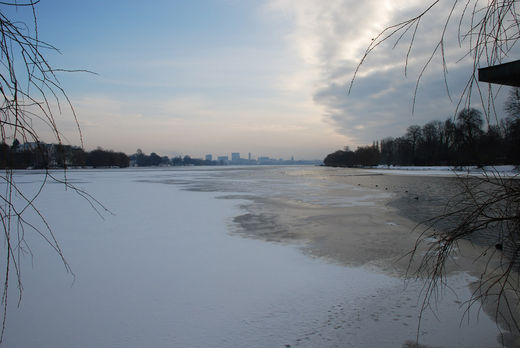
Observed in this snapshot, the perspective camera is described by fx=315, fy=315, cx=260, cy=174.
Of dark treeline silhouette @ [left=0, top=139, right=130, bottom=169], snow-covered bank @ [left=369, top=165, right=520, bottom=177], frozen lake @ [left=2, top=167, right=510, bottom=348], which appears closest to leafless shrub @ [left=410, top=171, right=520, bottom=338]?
snow-covered bank @ [left=369, top=165, right=520, bottom=177]

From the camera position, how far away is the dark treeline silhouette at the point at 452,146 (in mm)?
2158

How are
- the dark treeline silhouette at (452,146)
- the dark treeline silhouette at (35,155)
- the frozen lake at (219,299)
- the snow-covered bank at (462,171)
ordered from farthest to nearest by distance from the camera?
the frozen lake at (219,299) → the snow-covered bank at (462,171) → the dark treeline silhouette at (452,146) → the dark treeline silhouette at (35,155)

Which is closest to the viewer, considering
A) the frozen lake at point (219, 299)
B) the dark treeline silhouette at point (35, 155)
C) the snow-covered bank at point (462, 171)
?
the dark treeline silhouette at point (35, 155)

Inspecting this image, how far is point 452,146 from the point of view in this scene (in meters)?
2.36

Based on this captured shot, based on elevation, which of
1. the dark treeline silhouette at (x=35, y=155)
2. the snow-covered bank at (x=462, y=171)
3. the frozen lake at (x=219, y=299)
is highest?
the dark treeline silhouette at (x=35, y=155)

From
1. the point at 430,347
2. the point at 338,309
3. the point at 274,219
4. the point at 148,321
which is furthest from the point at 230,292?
the point at 274,219

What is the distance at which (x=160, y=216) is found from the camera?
10977 millimetres

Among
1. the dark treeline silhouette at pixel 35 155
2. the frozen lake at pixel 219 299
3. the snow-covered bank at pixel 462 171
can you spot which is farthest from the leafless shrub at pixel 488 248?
the dark treeline silhouette at pixel 35 155

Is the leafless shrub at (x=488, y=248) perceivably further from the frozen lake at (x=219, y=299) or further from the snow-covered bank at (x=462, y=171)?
the frozen lake at (x=219, y=299)

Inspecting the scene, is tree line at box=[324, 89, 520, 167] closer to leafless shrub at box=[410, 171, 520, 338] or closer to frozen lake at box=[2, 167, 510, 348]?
leafless shrub at box=[410, 171, 520, 338]

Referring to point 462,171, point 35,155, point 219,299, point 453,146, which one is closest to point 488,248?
point 462,171

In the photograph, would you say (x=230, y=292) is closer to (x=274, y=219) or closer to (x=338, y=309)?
(x=338, y=309)

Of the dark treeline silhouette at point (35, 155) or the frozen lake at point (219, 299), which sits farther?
the frozen lake at point (219, 299)

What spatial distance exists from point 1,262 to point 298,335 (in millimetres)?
5647
